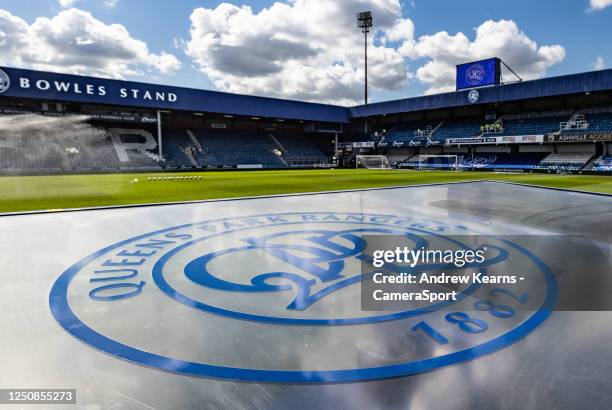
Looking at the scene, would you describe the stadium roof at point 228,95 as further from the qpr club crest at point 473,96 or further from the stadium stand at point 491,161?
the stadium stand at point 491,161

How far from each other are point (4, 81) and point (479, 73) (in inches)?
2084

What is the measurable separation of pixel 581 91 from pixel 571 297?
44.2m

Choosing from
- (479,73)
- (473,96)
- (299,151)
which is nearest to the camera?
(473,96)

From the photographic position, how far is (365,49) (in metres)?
66.1

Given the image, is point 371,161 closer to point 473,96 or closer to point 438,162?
point 438,162

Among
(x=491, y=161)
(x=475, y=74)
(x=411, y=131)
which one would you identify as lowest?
(x=491, y=161)

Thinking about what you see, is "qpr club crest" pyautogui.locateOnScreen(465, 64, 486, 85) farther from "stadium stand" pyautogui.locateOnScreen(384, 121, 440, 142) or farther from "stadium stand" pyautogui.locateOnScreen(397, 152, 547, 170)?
"stadium stand" pyautogui.locateOnScreen(397, 152, 547, 170)

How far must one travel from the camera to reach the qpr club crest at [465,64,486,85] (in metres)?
46.2

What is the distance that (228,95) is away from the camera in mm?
47344

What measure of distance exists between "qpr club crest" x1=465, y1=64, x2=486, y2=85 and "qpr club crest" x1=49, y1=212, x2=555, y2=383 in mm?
48195

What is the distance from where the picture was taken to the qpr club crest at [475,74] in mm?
46219

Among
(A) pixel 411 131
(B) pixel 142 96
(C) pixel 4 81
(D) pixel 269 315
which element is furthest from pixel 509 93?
(C) pixel 4 81

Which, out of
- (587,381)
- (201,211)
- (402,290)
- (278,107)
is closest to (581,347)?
(587,381)

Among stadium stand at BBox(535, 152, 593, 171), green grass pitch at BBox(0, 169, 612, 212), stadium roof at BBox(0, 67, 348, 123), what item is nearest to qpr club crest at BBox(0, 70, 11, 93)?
stadium roof at BBox(0, 67, 348, 123)
